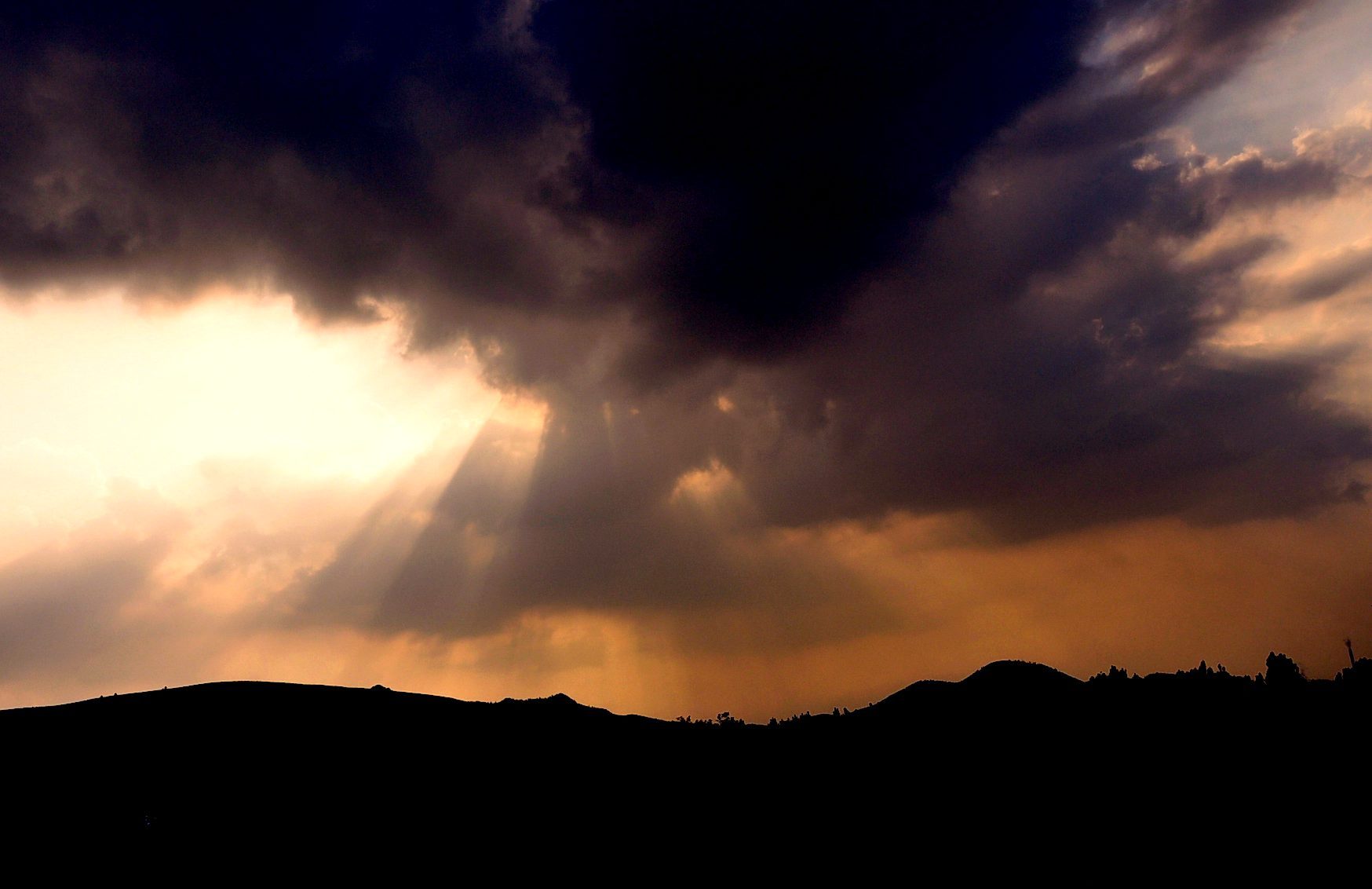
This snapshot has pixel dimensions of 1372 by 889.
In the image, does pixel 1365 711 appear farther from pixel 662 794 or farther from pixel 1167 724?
pixel 662 794

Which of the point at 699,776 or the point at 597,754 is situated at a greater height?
the point at 597,754

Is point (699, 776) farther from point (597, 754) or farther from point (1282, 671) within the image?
point (1282, 671)

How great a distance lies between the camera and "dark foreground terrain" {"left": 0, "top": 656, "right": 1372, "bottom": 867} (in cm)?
5875

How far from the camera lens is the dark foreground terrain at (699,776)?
58.8 meters

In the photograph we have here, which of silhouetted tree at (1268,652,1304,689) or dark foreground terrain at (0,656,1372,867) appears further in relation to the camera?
silhouetted tree at (1268,652,1304,689)

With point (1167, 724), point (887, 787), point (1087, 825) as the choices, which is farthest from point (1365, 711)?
point (887, 787)

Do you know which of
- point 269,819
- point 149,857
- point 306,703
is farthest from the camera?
point 306,703

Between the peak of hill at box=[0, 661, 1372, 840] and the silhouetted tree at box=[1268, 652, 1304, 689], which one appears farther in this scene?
the silhouetted tree at box=[1268, 652, 1304, 689]

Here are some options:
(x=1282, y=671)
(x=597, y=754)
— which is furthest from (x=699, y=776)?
(x=1282, y=671)

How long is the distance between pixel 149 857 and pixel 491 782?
905 inches

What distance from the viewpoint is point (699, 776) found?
→ 259ft

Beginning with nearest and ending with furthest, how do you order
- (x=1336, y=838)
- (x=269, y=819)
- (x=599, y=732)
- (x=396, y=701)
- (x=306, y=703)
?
(x=269, y=819) < (x=1336, y=838) < (x=306, y=703) < (x=396, y=701) < (x=599, y=732)

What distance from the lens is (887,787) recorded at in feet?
263

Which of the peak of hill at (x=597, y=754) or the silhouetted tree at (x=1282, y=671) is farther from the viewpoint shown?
the silhouetted tree at (x=1282, y=671)
